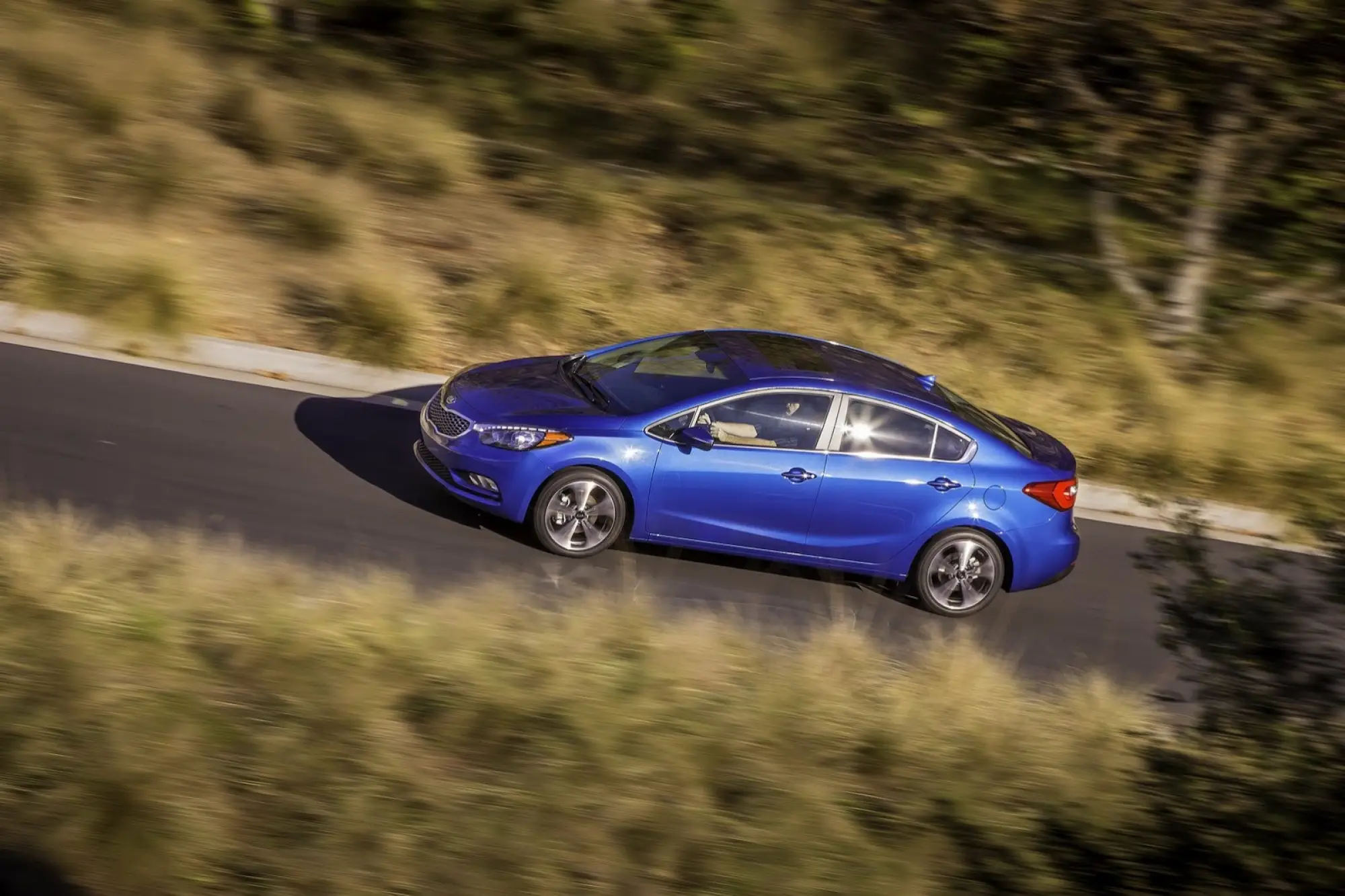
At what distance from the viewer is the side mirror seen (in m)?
8.96

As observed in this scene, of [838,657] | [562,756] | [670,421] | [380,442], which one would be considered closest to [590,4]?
[380,442]

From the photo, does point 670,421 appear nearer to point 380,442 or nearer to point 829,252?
point 380,442

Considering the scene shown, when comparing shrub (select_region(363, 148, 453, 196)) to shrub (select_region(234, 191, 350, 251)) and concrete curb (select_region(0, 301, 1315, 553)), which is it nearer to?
shrub (select_region(234, 191, 350, 251))

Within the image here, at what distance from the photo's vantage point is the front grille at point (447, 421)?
905 cm

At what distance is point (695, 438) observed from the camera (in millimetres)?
8953

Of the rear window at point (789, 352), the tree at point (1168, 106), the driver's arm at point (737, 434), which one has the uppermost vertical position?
the tree at point (1168, 106)

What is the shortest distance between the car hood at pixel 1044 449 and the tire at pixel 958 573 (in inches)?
30.1

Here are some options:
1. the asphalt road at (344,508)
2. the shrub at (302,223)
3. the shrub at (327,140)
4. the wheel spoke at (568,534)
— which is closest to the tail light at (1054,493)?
the asphalt road at (344,508)

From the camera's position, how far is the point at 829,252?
599 inches

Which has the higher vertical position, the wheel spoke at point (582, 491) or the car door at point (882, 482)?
the car door at point (882, 482)

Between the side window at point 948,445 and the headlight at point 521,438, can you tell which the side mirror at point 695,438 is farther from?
the side window at point 948,445

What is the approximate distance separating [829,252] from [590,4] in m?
6.28

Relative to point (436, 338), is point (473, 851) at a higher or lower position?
lower

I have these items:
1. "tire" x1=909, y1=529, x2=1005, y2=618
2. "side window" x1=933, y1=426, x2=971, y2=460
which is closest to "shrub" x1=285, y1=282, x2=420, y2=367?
"side window" x1=933, y1=426, x2=971, y2=460
